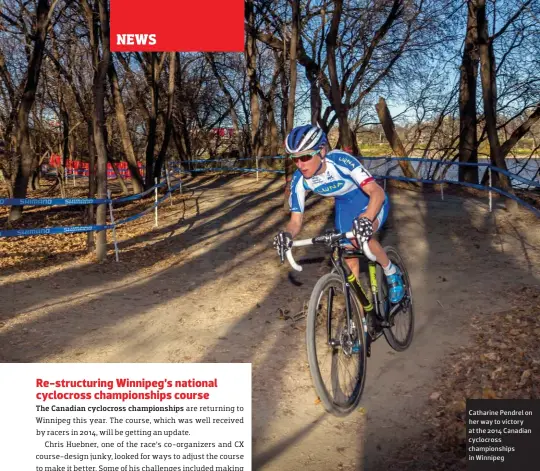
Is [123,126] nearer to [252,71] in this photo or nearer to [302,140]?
[252,71]

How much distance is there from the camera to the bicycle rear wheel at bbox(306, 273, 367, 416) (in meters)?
4.04

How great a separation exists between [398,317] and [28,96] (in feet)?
Result: 44.1

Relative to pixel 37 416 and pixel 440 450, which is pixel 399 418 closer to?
pixel 440 450

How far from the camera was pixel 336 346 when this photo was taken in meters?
4.21

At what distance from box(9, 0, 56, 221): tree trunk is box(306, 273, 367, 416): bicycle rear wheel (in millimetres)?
13505

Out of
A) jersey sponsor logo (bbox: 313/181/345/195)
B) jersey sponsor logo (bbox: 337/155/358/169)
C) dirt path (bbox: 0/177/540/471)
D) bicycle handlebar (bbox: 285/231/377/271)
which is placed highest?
jersey sponsor logo (bbox: 337/155/358/169)

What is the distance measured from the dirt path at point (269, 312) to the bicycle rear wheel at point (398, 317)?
132mm

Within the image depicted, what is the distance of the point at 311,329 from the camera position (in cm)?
393

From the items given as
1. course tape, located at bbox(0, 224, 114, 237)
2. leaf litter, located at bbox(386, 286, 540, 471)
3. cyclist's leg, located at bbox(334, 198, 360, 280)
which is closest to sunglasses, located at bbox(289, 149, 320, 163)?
cyclist's leg, located at bbox(334, 198, 360, 280)

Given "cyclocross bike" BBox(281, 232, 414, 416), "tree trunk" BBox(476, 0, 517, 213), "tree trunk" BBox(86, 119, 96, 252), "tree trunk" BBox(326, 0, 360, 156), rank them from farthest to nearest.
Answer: "tree trunk" BBox(326, 0, 360, 156), "tree trunk" BBox(476, 0, 517, 213), "tree trunk" BBox(86, 119, 96, 252), "cyclocross bike" BBox(281, 232, 414, 416)

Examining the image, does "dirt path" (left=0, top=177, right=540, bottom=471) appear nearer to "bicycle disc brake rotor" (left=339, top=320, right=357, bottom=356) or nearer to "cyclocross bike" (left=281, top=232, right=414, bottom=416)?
"cyclocross bike" (left=281, top=232, right=414, bottom=416)

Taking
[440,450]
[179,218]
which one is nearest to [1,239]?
[179,218]

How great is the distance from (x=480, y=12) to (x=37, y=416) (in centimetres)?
1293

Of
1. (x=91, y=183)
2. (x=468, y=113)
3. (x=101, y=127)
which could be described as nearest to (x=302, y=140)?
(x=101, y=127)
